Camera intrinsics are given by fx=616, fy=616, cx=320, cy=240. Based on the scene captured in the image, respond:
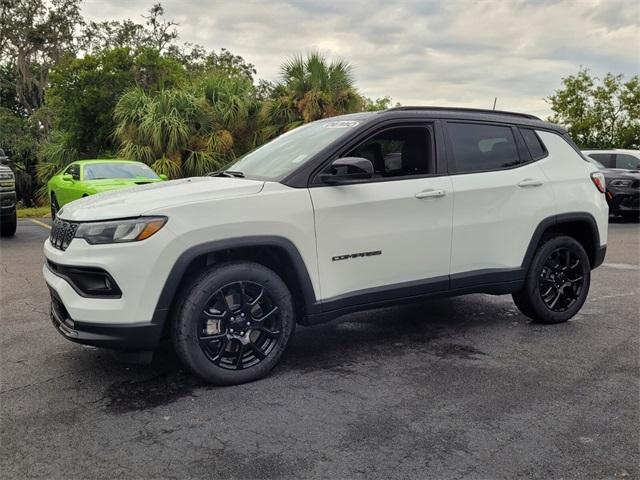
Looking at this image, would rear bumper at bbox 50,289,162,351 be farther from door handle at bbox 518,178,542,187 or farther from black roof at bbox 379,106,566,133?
door handle at bbox 518,178,542,187

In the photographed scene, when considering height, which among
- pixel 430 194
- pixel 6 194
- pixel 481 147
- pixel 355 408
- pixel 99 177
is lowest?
pixel 355 408

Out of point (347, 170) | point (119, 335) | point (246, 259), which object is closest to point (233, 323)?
point (246, 259)

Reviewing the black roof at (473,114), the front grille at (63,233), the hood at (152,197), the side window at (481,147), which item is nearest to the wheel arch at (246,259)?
the hood at (152,197)

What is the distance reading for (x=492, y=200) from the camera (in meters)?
4.73

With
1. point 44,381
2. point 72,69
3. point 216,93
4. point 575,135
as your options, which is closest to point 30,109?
point 72,69

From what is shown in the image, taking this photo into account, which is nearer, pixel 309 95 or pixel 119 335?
pixel 119 335

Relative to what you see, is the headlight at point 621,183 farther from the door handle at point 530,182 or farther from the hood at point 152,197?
the hood at point 152,197

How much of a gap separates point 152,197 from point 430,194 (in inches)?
76.2

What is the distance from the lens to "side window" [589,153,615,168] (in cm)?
1534

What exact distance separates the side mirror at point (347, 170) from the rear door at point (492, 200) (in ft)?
3.00

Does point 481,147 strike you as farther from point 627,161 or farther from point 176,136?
point 176,136

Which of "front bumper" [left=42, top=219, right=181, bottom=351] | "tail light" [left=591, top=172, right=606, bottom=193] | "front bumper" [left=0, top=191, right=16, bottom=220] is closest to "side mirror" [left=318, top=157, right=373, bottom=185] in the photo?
"front bumper" [left=42, top=219, right=181, bottom=351]

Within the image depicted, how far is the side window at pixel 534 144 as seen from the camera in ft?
16.8

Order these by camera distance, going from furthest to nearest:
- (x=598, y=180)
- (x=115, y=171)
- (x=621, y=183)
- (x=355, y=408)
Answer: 1. (x=621, y=183)
2. (x=115, y=171)
3. (x=598, y=180)
4. (x=355, y=408)
